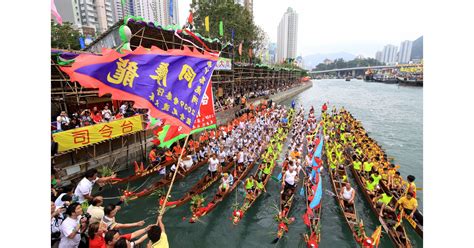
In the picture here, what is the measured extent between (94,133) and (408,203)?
41.6 feet

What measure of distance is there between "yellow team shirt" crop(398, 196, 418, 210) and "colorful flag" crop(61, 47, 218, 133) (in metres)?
8.15

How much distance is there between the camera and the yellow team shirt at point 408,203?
25.6ft

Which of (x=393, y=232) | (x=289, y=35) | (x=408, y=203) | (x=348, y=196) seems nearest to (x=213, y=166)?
(x=348, y=196)

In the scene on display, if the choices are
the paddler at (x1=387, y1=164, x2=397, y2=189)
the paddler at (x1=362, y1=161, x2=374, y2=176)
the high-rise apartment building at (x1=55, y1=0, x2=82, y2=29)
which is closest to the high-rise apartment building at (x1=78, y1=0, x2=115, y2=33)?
the high-rise apartment building at (x1=55, y1=0, x2=82, y2=29)

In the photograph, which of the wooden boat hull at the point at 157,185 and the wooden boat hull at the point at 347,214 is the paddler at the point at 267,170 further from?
the wooden boat hull at the point at 157,185

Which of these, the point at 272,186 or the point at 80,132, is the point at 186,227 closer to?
the point at 272,186

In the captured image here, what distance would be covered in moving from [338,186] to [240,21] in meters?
30.2

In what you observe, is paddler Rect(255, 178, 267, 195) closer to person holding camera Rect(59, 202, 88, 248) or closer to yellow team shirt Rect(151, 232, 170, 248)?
yellow team shirt Rect(151, 232, 170, 248)

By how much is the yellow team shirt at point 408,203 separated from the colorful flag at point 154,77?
815 cm

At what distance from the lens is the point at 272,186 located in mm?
11203

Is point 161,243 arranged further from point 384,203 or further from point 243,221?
point 384,203

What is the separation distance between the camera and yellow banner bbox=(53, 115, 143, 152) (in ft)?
29.0

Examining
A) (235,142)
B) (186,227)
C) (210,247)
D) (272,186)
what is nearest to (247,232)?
(210,247)

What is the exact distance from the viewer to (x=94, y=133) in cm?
975
